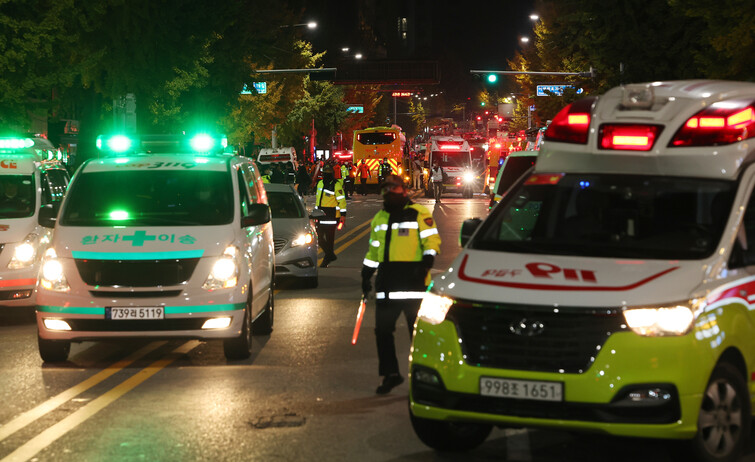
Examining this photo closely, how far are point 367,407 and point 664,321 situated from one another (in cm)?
303

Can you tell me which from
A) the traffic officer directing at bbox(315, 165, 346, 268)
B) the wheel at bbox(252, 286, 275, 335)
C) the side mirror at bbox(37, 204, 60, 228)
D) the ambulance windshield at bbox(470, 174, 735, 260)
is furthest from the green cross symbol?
the traffic officer directing at bbox(315, 165, 346, 268)

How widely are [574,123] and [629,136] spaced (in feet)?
1.35

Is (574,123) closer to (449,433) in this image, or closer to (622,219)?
(622,219)

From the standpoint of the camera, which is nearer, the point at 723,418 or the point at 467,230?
the point at 723,418

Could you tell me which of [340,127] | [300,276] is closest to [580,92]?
[300,276]

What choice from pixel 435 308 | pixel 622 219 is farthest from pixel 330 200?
pixel 435 308

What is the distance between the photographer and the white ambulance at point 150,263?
36.3ft

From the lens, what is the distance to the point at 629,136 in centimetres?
800

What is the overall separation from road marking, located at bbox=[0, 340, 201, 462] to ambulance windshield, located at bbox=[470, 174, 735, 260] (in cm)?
296

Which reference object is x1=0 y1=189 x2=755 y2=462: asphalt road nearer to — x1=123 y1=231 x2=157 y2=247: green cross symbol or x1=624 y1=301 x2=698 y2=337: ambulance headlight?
x1=624 y1=301 x2=698 y2=337: ambulance headlight

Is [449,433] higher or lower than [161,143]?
lower

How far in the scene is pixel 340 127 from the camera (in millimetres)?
92500

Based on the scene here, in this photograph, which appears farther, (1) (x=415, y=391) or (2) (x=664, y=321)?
(1) (x=415, y=391)

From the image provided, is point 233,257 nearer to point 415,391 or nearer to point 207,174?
point 207,174
